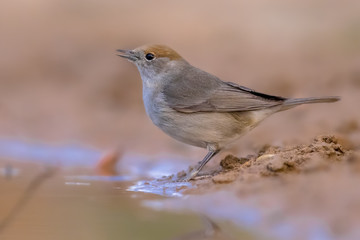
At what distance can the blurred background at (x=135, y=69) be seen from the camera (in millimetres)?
10281

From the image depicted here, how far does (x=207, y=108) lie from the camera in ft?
23.1

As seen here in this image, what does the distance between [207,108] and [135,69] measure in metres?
6.19

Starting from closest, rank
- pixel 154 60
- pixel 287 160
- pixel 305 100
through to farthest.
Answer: pixel 287 160 → pixel 305 100 → pixel 154 60

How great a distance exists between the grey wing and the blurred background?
128 cm

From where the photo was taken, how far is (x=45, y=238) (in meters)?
4.72

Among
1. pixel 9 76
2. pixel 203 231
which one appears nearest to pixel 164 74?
pixel 203 231

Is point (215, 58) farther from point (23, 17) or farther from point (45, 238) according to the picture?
point (45, 238)

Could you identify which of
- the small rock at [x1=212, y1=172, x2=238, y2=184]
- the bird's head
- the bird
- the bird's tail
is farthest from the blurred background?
the small rock at [x1=212, y1=172, x2=238, y2=184]

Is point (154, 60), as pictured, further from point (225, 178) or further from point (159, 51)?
point (225, 178)

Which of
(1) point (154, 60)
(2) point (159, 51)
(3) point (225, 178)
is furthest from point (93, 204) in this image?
(2) point (159, 51)

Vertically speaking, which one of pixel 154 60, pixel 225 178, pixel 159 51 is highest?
pixel 159 51

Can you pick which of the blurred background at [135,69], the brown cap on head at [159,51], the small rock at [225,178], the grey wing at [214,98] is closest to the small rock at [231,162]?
the grey wing at [214,98]

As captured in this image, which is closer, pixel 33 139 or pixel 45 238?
pixel 45 238

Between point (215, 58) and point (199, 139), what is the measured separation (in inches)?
256
